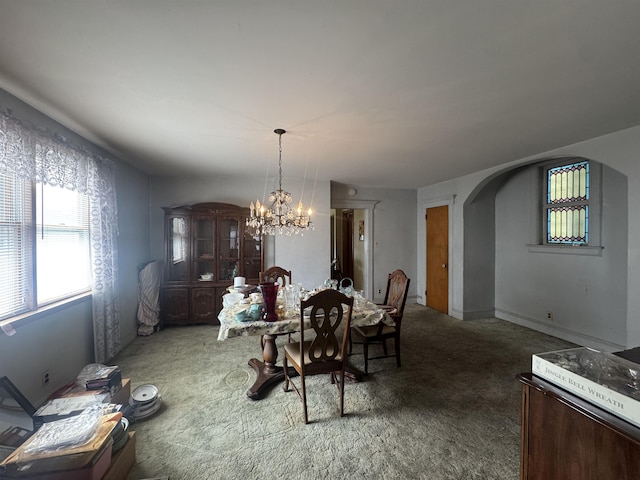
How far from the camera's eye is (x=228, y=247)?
14.3ft

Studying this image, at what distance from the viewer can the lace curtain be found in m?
1.85

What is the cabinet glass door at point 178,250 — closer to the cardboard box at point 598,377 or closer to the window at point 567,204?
the cardboard box at point 598,377

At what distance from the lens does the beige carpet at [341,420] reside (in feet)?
5.36

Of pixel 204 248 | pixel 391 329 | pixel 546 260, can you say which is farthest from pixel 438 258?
pixel 204 248

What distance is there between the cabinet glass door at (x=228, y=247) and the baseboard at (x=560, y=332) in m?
4.51

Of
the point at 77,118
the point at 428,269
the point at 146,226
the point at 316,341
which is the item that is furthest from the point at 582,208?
the point at 146,226

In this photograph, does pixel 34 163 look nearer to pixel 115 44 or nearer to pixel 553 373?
pixel 115 44

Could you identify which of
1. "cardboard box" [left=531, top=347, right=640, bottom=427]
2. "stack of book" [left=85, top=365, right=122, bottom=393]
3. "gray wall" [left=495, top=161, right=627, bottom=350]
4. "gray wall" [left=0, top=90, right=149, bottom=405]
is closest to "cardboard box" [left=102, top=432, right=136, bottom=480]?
"stack of book" [left=85, top=365, right=122, bottom=393]

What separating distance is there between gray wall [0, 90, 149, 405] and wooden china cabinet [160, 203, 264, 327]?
0.43 m

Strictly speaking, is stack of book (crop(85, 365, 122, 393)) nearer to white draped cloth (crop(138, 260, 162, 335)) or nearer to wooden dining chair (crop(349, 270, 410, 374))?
white draped cloth (crop(138, 260, 162, 335))

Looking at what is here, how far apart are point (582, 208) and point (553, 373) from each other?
3.75m

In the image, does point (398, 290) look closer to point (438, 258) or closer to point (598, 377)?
point (598, 377)

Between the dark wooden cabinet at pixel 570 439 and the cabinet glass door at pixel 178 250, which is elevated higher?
the cabinet glass door at pixel 178 250

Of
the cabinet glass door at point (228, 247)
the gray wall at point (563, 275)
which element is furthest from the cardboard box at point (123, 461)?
the gray wall at point (563, 275)
